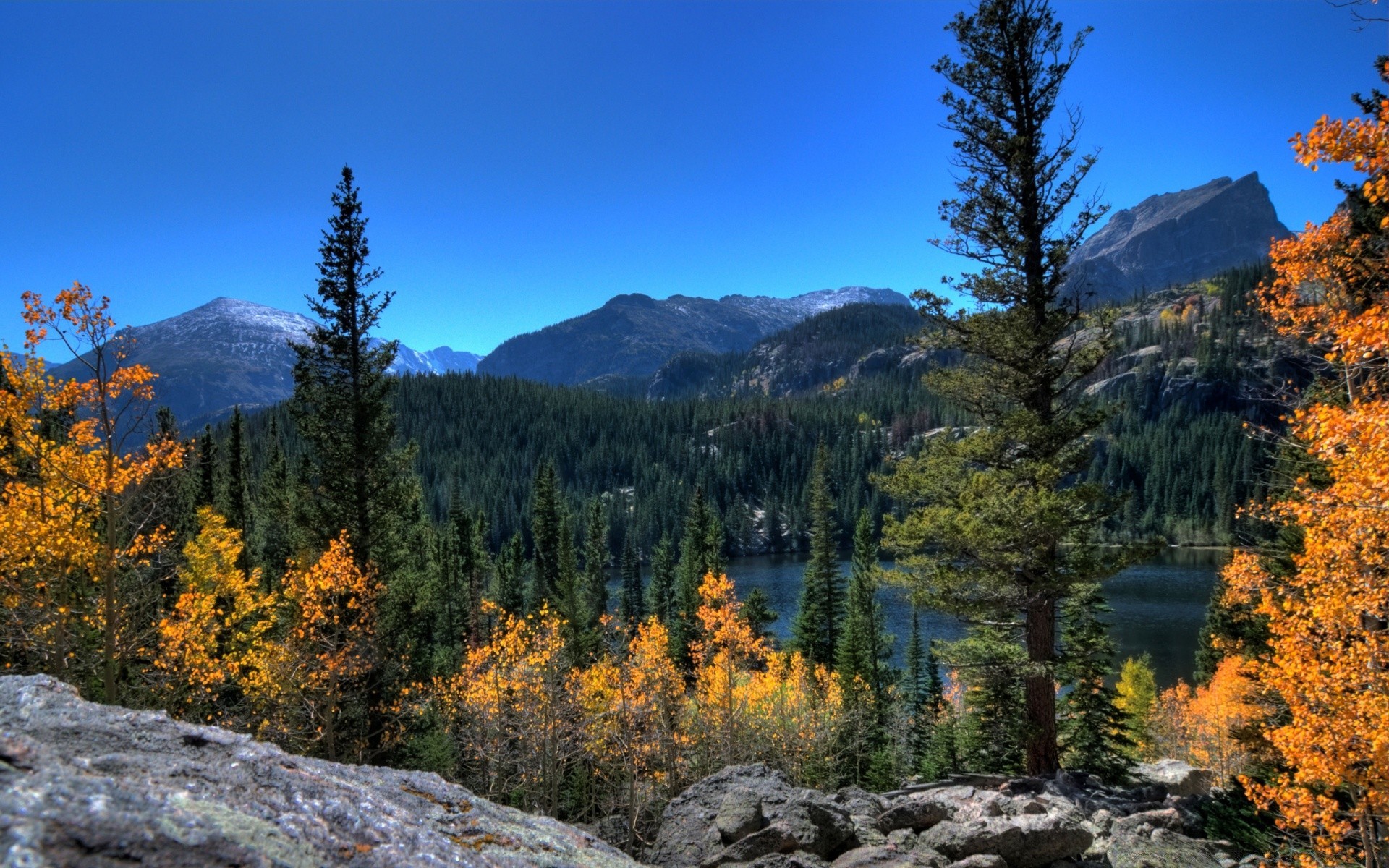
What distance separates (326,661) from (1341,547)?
1797 cm

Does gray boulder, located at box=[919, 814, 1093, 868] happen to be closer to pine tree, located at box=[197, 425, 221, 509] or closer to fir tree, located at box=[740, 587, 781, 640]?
fir tree, located at box=[740, 587, 781, 640]

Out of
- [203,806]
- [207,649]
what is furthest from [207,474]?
[203,806]

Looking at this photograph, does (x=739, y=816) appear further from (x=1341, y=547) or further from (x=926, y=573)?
(x=1341, y=547)

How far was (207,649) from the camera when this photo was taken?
15.7m

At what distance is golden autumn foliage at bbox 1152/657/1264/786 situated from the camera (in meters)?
32.3

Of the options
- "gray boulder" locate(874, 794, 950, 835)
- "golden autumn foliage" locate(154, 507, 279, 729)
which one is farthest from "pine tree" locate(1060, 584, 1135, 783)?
"golden autumn foliage" locate(154, 507, 279, 729)

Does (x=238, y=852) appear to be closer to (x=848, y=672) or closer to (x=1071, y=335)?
(x=1071, y=335)

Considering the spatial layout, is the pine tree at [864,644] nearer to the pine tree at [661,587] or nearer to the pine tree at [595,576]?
the pine tree at [595,576]

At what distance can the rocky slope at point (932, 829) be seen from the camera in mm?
8672

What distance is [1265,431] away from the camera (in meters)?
9.91

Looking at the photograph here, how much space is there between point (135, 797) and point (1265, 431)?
43.4 feet

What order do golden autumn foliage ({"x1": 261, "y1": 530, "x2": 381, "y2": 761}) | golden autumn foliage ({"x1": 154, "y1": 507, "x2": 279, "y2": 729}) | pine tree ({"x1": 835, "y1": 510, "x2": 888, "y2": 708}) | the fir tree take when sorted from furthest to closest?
the fir tree, pine tree ({"x1": 835, "y1": 510, "x2": 888, "y2": 708}), golden autumn foliage ({"x1": 261, "y1": 530, "x2": 381, "y2": 761}), golden autumn foliage ({"x1": 154, "y1": 507, "x2": 279, "y2": 729})

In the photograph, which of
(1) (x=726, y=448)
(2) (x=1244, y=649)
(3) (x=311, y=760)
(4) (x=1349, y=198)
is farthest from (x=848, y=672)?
(1) (x=726, y=448)

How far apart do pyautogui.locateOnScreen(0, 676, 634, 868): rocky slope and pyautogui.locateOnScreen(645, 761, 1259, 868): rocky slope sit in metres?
4.83
